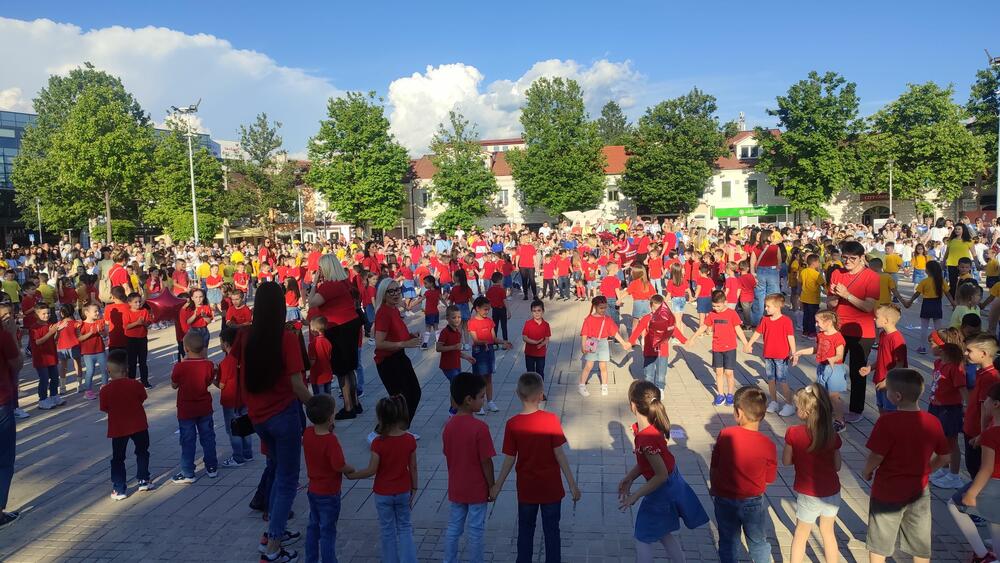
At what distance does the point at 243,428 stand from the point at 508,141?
76.4 metres

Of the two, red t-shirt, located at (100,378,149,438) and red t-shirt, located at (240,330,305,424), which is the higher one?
red t-shirt, located at (240,330,305,424)

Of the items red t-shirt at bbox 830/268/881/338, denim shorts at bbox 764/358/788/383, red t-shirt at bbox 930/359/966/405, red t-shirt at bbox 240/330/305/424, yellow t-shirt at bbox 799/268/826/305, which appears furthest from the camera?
yellow t-shirt at bbox 799/268/826/305

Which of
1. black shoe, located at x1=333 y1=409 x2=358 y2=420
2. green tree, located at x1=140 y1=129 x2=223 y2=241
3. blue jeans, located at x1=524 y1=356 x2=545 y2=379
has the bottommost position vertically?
black shoe, located at x1=333 y1=409 x2=358 y2=420

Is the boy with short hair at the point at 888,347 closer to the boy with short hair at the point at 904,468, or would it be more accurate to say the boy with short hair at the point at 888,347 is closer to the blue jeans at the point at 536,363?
the boy with short hair at the point at 904,468

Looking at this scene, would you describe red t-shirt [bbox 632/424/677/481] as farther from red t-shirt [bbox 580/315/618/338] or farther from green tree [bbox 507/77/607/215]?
green tree [bbox 507/77/607/215]

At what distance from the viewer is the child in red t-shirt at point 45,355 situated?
8.98 m

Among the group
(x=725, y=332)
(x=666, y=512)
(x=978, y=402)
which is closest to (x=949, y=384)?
(x=978, y=402)

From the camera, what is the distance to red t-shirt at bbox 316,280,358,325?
24.0ft

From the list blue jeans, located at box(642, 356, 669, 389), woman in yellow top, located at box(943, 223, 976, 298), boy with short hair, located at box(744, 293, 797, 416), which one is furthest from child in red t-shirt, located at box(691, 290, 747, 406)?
woman in yellow top, located at box(943, 223, 976, 298)

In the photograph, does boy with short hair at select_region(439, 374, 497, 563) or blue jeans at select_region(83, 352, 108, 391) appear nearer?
boy with short hair at select_region(439, 374, 497, 563)

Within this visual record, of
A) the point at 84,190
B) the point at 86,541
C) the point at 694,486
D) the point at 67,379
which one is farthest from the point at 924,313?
the point at 84,190

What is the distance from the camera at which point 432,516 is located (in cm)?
535

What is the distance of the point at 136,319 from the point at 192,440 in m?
3.90

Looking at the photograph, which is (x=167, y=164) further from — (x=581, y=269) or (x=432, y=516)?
(x=432, y=516)
